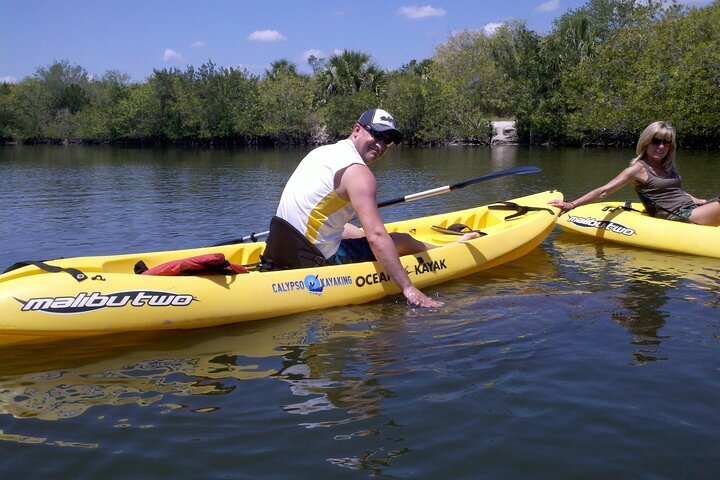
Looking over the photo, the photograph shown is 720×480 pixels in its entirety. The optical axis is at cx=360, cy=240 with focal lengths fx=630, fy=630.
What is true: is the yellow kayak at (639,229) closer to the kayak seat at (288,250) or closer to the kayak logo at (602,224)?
the kayak logo at (602,224)

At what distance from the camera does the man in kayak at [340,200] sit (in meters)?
5.11

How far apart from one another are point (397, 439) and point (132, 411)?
156 centimetres

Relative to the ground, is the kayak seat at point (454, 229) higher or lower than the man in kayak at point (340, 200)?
lower

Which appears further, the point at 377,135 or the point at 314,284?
the point at 314,284

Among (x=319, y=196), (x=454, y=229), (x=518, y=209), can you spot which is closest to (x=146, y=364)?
(x=319, y=196)

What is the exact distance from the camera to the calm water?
308 cm

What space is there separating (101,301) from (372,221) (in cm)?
217

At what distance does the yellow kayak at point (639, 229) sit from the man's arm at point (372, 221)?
12.7ft

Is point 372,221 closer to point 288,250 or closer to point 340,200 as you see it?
point 340,200

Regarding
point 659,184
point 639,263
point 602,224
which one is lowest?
point 639,263

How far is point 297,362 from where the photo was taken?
4457 millimetres

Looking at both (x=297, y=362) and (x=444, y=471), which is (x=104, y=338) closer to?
(x=297, y=362)

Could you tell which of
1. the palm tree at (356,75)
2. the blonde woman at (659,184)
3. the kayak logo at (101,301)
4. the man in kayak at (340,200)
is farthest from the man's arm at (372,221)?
the palm tree at (356,75)

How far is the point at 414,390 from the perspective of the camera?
389 cm
